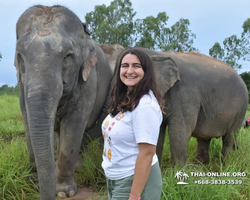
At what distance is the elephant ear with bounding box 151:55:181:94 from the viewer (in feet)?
11.1

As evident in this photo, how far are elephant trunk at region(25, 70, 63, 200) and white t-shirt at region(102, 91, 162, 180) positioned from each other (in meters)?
0.63

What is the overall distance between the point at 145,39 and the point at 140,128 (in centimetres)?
1887

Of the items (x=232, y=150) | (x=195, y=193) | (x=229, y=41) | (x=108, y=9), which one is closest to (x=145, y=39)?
(x=108, y=9)

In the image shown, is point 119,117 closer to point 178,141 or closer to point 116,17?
point 178,141

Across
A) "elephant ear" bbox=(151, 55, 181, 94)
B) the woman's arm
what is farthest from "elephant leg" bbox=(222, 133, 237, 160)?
the woman's arm

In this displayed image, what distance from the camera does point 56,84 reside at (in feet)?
7.21

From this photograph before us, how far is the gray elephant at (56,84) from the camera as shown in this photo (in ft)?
6.77

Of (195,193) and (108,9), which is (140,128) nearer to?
(195,193)

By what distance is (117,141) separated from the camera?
4.94 ft

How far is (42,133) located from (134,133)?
0.94m

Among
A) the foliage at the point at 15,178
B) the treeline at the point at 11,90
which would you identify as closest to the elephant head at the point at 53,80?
the foliage at the point at 15,178

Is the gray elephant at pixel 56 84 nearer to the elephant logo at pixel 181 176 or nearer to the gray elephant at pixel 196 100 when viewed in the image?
the gray elephant at pixel 196 100

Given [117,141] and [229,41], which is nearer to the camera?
[117,141]

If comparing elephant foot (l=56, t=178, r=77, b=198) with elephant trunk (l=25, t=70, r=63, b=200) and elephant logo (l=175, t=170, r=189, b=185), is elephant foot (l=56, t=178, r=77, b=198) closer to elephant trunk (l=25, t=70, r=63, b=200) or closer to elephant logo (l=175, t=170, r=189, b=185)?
elephant trunk (l=25, t=70, r=63, b=200)
